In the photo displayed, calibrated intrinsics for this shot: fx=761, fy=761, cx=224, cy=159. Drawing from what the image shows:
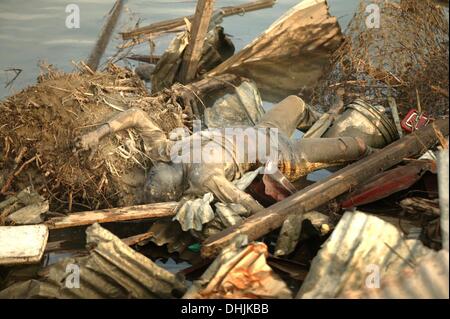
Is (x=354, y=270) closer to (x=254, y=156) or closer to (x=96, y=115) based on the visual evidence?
(x=254, y=156)

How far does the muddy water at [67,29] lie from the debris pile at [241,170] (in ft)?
2.78

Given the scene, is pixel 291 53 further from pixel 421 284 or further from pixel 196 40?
pixel 421 284

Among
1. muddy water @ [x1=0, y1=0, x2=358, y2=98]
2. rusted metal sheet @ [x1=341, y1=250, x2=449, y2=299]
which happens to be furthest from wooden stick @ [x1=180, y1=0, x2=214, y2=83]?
rusted metal sheet @ [x1=341, y1=250, x2=449, y2=299]

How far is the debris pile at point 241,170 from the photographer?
5.88 meters

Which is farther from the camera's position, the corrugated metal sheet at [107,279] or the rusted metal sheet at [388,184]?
the rusted metal sheet at [388,184]

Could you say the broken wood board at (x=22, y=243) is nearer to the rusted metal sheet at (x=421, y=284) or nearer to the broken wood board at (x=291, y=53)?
the rusted metal sheet at (x=421, y=284)

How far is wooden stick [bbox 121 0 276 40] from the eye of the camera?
12289mm

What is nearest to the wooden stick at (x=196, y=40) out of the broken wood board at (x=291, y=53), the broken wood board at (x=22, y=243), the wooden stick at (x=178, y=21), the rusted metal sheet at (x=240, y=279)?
the broken wood board at (x=291, y=53)

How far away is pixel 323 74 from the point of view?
35.4ft

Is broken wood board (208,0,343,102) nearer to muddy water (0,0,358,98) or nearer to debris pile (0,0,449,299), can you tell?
debris pile (0,0,449,299)

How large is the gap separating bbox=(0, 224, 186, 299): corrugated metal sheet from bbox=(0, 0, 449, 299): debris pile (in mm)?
13

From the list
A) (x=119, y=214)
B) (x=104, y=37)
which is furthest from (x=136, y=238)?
(x=104, y=37)

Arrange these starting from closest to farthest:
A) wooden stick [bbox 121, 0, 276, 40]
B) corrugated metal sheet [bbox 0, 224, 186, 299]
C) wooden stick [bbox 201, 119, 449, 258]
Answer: corrugated metal sheet [bbox 0, 224, 186, 299] < wooden stick [bbox 201, 119, 449, 258] < wooden stick [bbox 121, 0, 276, 40]
